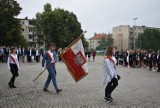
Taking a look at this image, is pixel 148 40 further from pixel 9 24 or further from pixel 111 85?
pixel 111 85

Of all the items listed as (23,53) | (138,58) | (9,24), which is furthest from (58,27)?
(138,58)

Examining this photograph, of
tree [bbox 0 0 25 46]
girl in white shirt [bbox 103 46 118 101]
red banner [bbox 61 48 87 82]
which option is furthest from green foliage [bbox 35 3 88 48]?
girl in white shirt [bbox 103 46 118 101]

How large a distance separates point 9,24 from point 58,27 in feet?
56.4

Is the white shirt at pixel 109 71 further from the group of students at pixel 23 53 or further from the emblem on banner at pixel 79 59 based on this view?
the group of students at pixel 23 53

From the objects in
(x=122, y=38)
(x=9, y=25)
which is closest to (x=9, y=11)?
(x=9, y=25)

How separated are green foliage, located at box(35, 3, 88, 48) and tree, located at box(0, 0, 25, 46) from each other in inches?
533

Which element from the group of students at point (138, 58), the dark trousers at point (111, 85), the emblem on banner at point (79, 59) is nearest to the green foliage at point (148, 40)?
the group of students at point (138, 58)

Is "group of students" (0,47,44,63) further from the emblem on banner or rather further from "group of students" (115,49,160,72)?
the emblem on banner

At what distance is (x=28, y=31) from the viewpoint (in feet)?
422

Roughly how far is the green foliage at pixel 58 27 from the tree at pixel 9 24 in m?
13.5

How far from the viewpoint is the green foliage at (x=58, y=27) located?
65938mm

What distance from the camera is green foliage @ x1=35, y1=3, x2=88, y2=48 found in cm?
6594

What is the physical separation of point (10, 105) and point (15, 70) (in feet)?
13.5

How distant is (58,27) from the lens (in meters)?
67.7
